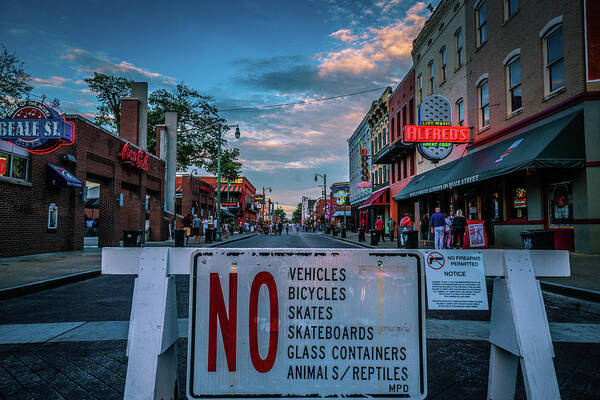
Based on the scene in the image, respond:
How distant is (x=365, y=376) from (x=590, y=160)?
503 inches

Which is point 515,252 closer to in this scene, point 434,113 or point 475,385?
point 475,385

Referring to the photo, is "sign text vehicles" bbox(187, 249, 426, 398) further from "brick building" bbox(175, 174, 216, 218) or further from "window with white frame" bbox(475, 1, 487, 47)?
"brick building" bbox(175, 174, 216, 218)

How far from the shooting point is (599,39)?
36.6 ft

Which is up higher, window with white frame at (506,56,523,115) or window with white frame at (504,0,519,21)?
window with white frame at (504,0,519,21)

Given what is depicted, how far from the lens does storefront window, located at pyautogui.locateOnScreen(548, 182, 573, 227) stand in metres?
12.1

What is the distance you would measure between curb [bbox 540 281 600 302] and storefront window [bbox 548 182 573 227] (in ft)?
20.2

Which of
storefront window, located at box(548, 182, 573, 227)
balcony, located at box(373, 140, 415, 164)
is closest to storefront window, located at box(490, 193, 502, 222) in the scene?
storefront window, located at box(548, 182, 573, 227)

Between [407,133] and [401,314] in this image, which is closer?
[401,314]

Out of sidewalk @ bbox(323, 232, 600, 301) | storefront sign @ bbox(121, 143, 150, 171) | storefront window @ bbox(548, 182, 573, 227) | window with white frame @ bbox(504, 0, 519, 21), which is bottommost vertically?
sidewalk @ bbox(323, 232, 600, 301)

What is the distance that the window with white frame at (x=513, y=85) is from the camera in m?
14.7

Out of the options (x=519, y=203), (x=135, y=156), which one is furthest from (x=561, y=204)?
(x=135, y=156)

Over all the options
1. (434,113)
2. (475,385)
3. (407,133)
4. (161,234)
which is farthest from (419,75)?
(475,385)

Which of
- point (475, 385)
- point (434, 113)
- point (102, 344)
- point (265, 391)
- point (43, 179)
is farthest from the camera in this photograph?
point (434, 113)

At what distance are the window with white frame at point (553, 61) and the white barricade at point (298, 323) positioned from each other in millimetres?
13760
